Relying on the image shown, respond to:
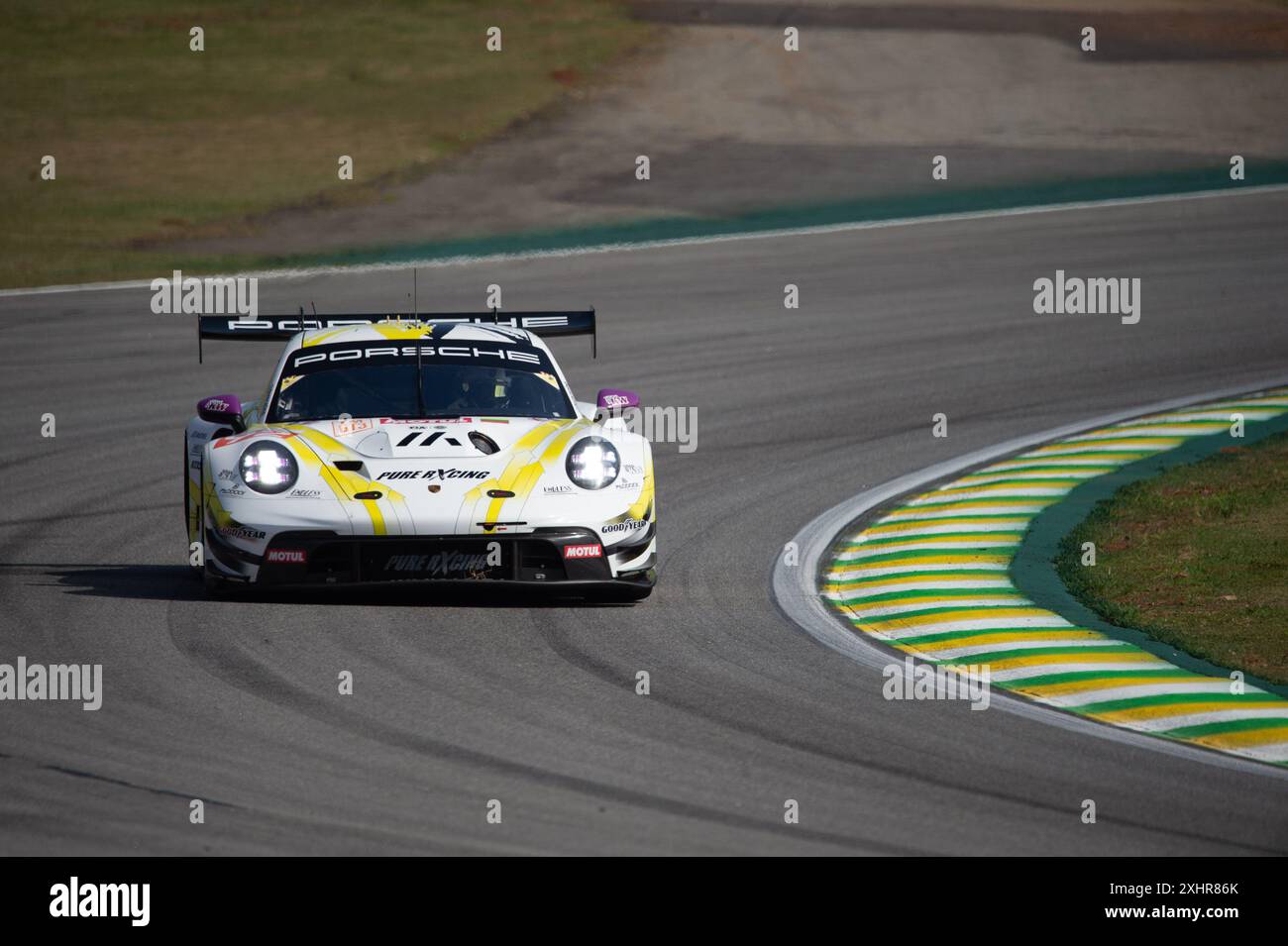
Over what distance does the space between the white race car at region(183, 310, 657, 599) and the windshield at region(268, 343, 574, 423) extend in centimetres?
1

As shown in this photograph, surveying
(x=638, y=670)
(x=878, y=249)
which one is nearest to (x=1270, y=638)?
(x=638, y=670)

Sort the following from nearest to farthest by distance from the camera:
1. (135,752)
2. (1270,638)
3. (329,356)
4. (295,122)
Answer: (135,752)
(1270,638)
(329,356)
(295,122)

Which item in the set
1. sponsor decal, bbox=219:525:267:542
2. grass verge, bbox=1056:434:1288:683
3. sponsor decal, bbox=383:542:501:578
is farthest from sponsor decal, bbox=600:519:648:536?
grass verge, bbox=1056:434:1288:683

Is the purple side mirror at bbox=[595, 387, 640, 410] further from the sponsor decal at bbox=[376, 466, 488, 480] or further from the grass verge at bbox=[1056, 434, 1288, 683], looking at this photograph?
the grass verge at bbox=[1056, 434, 1288, 683]

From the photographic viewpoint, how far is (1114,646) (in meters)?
8.96

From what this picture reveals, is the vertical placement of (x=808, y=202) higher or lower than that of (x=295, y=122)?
lower

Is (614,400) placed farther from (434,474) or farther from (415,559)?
(415,559)

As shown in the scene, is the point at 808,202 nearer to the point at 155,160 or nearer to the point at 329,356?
the point at 155,160

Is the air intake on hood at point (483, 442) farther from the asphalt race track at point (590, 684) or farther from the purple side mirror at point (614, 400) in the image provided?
the purple side mirror at point (614, 400)

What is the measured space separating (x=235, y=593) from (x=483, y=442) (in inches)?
55.8

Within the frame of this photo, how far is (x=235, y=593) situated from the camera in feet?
30.2

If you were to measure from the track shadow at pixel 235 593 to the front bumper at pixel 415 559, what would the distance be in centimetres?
8

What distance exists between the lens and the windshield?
10.1 meters
